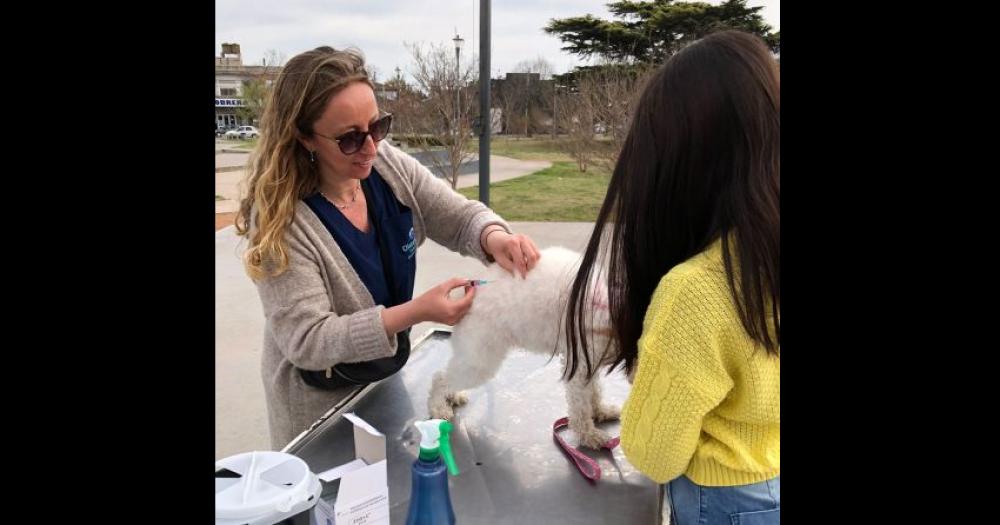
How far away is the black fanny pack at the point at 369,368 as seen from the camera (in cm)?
173

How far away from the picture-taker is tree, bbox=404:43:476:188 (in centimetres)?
932

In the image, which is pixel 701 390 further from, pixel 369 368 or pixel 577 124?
pixel 577 124

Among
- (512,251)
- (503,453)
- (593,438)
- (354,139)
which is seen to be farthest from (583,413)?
(354,139)

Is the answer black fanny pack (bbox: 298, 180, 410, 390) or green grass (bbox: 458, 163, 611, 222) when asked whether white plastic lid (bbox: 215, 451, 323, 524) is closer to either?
black fanny pack (bbox: 298, 180, 410, 390)

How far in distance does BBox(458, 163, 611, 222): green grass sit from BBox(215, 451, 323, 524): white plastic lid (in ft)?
29.3

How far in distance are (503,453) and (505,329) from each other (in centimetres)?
41

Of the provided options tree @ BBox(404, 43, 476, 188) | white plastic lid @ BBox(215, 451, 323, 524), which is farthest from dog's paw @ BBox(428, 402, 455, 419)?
tree @ BBox(404, 43, 476, 188)

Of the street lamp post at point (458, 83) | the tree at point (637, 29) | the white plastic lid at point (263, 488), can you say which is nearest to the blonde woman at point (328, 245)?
the white plastic lid at point (263, 488)
